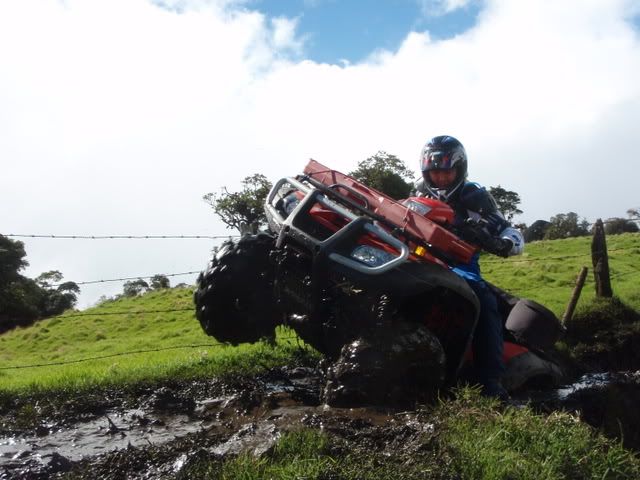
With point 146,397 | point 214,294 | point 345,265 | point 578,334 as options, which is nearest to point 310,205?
point 345,265

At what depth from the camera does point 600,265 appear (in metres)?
11.3

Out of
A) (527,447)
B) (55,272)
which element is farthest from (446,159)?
(55,272)

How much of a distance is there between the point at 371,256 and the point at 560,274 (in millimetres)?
13825

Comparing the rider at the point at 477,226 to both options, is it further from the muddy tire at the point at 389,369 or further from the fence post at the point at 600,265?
the fence post at the point at 600,265

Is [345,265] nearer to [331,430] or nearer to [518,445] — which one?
[331,430]

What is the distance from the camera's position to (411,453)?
11.5 feet

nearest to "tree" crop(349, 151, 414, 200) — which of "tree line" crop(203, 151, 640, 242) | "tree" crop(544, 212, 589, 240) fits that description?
"tree line" crop(203, 151, 640, 242)

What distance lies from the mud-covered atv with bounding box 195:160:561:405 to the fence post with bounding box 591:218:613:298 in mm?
5943

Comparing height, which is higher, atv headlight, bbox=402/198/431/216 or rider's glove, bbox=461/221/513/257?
atv headlight, bbox=402/198/431/216

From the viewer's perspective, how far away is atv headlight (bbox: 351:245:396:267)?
465cm

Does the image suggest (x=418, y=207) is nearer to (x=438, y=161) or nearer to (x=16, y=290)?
(x=438, y=161)

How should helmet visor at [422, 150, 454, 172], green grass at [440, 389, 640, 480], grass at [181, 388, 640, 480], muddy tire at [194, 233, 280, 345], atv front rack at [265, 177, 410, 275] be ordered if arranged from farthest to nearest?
helmet visor at [422, 150, 454, 172] < muddy tire at [194, 233, 280, 345] < atv front rack at [265, 177, 410, 275] < green grass at [440, 389, 640, 480] < grass at [181, 388, 640, 480]

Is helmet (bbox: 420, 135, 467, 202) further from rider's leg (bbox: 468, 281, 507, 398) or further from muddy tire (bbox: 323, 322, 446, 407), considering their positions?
muddy tire (bbox: 323, 322, 446, 407)

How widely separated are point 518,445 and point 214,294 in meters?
2.55
